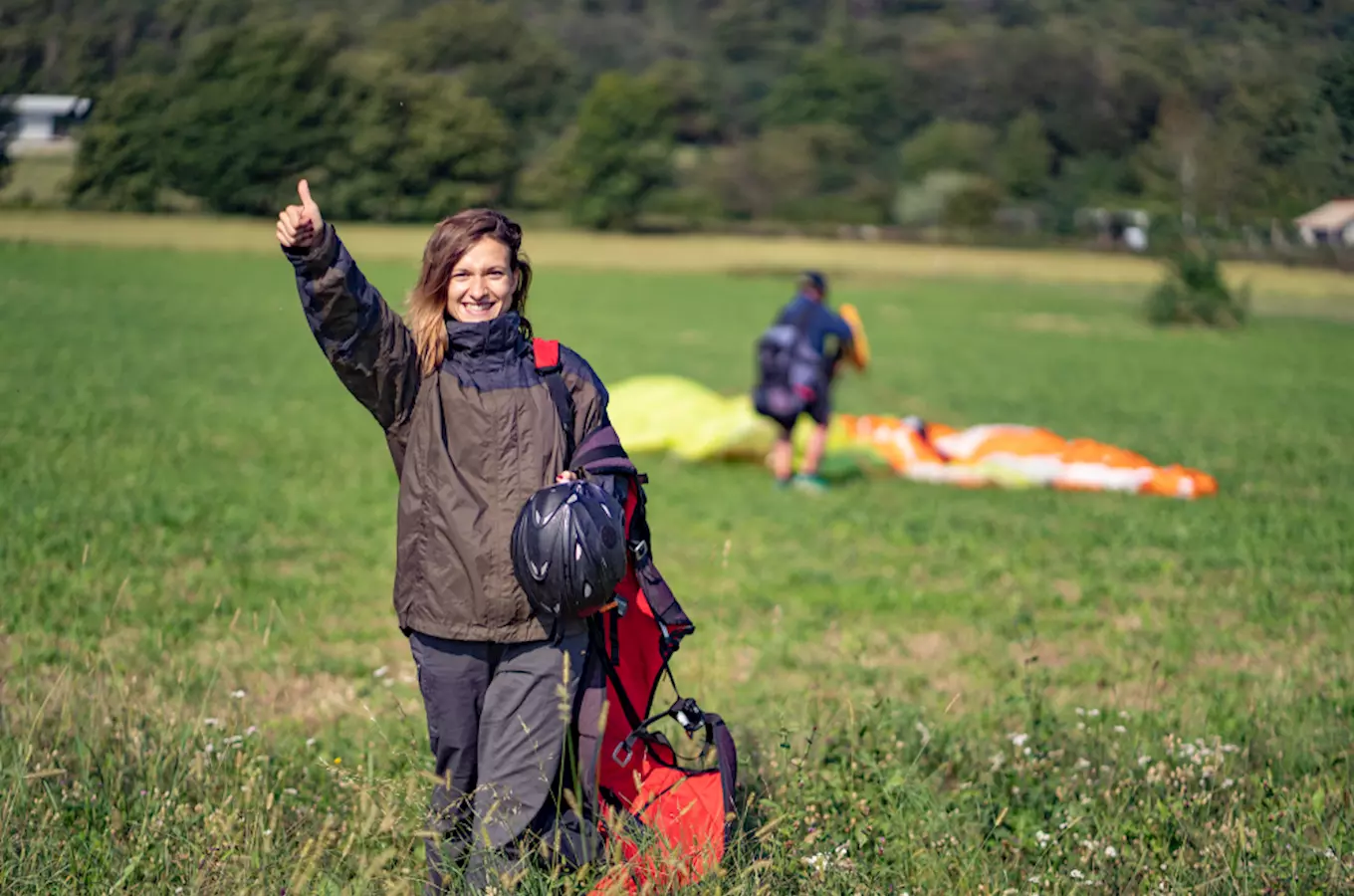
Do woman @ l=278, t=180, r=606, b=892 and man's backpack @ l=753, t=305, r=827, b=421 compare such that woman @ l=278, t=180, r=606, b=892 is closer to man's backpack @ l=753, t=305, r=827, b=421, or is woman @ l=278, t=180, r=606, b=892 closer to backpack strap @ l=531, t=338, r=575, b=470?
backpack strap @ l=531, t=338, r=575, b=470

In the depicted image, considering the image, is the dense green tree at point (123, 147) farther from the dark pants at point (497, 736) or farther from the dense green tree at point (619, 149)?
the dense green tree at point (619, 149)

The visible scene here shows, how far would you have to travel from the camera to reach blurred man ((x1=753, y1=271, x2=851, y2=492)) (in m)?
11.9

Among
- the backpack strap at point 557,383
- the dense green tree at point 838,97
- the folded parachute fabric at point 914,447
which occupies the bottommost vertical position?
the dense green tree at point 838,97

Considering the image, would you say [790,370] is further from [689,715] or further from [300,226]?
[300,226]

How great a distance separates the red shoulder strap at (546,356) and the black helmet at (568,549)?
301 mm

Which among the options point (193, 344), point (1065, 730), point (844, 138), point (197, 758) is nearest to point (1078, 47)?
point (193, 344)

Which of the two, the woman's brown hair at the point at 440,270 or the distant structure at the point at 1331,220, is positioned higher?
the woman's brown hair at the point at 440,270

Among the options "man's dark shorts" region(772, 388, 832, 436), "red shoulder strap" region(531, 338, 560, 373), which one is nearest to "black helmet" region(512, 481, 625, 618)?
"red shoulder strap" region(531, 338, 560, 373)

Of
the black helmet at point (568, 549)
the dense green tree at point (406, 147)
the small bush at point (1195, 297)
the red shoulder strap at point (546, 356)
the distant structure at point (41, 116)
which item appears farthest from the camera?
the small bush at point (1195, 297)

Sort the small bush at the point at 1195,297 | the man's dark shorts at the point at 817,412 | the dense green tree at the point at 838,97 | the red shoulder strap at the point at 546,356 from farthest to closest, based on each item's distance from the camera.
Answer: the dense green tree at the point at 838,97, the small bush at the point at 1195,297, the man's dark shorts at the point at 817,412, the red shoulder strap at the point at 546,356

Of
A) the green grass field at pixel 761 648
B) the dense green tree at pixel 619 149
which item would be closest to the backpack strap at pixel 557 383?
the green grass field at pixel 761 648

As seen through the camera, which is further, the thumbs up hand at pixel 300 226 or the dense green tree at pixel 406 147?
the dense green tree at pixel 406 147

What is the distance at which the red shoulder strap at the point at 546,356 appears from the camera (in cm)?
345

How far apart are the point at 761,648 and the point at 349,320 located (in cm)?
418
